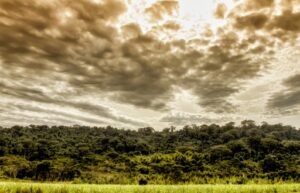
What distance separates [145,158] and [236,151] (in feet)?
55.5

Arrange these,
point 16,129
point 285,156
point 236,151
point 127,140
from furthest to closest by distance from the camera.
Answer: point 16,129 → point 127,140 → point 236,151 → point 285,156

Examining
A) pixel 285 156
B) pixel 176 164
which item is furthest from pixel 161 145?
pixel 285 156

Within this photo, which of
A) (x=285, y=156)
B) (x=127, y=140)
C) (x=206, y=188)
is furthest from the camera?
(x=127, y=140)

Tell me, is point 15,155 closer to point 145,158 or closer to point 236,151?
point 145,158

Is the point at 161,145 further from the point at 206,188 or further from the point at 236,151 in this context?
the point at 206,188

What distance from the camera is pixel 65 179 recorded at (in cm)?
4628

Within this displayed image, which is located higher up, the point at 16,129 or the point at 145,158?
the point at 16,129

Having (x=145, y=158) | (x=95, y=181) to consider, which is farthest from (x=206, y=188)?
(x=145, y=158)

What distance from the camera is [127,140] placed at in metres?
70.6

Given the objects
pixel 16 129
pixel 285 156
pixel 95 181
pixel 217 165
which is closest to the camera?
pixel 95 181

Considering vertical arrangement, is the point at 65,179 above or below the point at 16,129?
below

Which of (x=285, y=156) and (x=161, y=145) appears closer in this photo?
(x=285, y=156)

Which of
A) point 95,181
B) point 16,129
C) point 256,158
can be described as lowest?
point 95,181

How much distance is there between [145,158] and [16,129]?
4987 centimetres
